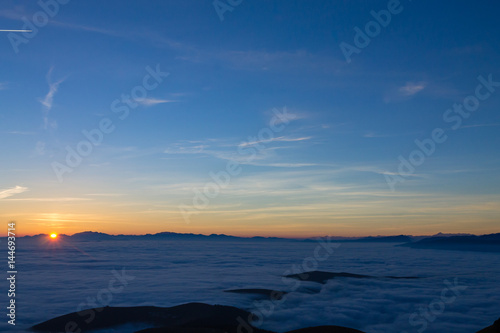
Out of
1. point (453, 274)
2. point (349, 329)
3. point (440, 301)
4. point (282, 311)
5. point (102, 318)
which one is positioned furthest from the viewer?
point (453, 274)

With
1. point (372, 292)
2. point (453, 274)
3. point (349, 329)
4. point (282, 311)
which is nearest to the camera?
point (349, 329)

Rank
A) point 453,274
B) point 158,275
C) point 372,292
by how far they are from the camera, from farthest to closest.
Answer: point 453,274 < point 158,275 < point 372,292

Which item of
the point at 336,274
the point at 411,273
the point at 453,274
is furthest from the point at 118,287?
the point at 453,274

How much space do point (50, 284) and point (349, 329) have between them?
1835 centimetres

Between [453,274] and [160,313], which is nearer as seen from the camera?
[160,313]

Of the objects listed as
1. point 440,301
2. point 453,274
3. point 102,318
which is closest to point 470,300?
point 440,301

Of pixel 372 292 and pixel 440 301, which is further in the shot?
pixel 372 292

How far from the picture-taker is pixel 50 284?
22.8 m

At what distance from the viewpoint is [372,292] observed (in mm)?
20938

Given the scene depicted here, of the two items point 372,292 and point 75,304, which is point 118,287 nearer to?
point 75,304

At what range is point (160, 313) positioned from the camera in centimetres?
1480

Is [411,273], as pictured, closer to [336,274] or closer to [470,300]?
[336,274]

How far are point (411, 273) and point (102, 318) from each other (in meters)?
24.2

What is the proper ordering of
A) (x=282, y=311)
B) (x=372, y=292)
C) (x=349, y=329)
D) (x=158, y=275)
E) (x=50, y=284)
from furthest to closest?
(x=158, y=275), (x=50, y=284), (x=372, y=292), (x=282, y=311), (x=349, y=329)
